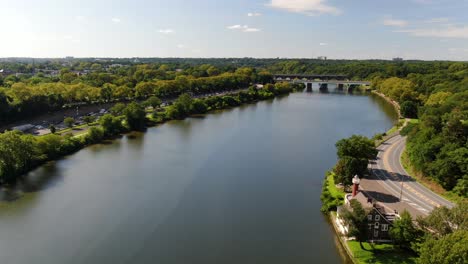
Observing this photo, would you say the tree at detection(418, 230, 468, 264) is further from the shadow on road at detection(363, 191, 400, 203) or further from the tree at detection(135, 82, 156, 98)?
the tree at detection(135, 82, 156, 98)

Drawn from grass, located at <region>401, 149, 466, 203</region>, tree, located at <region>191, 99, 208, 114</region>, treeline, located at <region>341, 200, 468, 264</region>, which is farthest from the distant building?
grass, located at <region>401, 149, 466, 203</region>

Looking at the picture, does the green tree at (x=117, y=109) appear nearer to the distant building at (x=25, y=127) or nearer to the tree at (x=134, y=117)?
the tree at (x=134, y=117)

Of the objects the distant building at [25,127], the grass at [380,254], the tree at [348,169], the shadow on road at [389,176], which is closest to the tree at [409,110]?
the shadow on road at [389,176]

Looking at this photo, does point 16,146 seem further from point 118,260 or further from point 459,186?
point 459,186

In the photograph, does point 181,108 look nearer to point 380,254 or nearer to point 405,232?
point 380,254

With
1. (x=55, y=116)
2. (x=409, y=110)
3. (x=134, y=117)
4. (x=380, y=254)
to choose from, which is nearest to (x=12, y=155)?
(x=134, y=117)

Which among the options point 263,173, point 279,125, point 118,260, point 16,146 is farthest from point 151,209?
point 279,125
